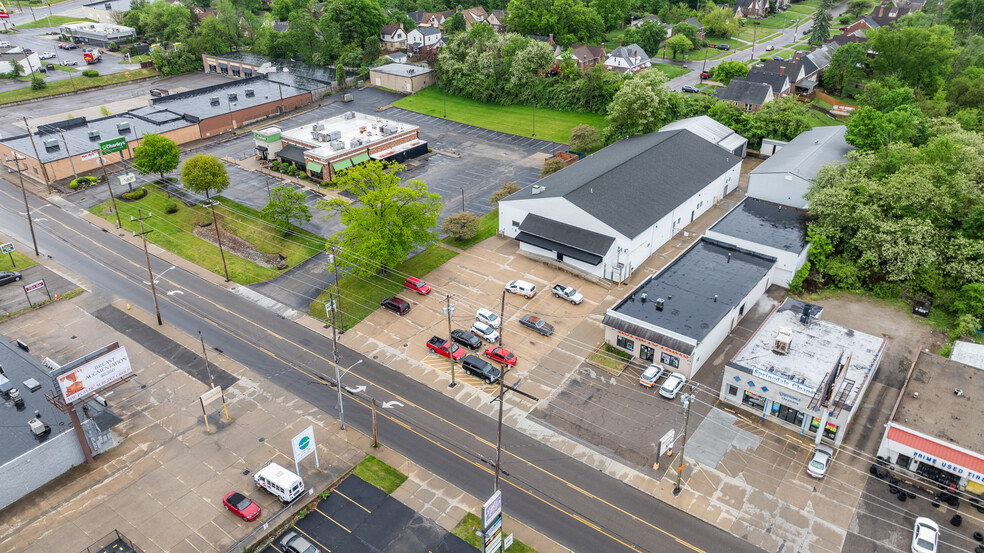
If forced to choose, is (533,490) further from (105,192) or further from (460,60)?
(460,60)

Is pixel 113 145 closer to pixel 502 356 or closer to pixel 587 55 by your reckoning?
pixel 502 356

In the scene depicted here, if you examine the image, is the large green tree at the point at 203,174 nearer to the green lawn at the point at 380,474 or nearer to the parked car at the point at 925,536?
the green lawn at the point at 380,474

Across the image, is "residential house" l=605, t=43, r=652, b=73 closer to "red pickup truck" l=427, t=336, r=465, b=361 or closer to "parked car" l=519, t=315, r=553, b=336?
"parked car" l=519, t=315, r=553, b=336

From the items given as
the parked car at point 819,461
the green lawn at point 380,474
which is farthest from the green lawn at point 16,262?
the parked car at point 819,461

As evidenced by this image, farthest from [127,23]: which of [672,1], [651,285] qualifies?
[651,285]

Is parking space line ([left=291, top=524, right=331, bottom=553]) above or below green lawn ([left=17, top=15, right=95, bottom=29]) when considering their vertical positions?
below

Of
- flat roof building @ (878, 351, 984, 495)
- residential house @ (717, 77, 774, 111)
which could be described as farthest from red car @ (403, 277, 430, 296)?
residential house @ (717, 77, 774, 111)
